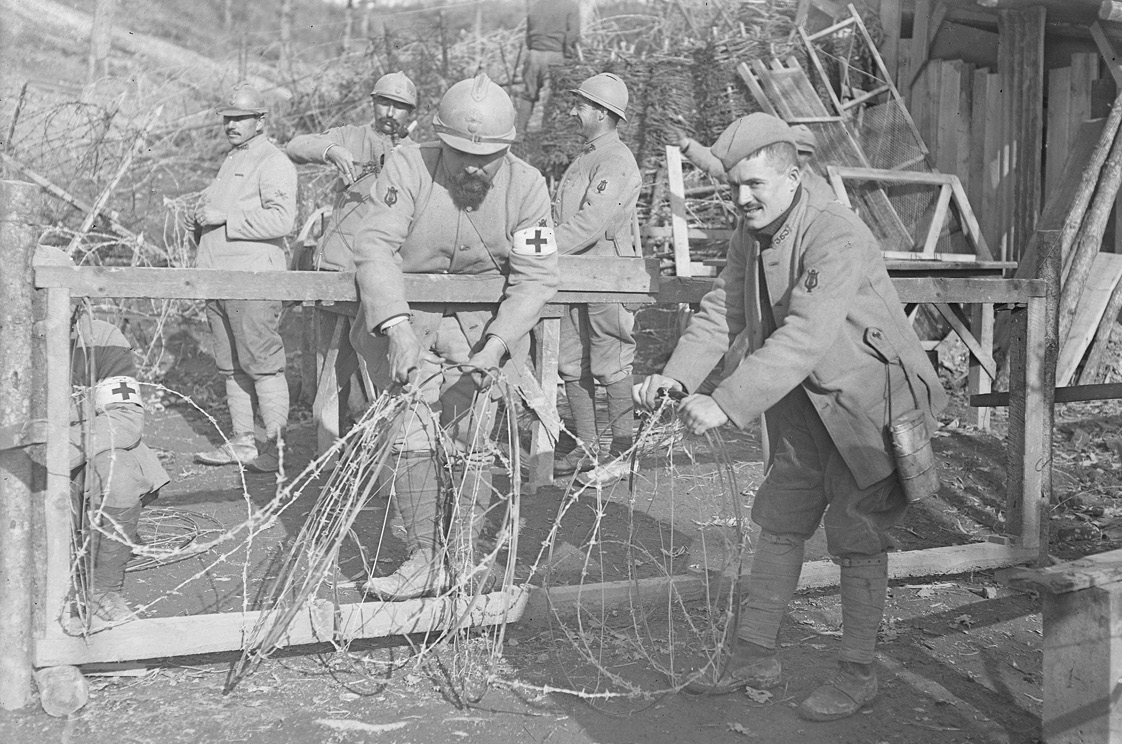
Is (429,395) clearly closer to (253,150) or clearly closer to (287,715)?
(287,715)

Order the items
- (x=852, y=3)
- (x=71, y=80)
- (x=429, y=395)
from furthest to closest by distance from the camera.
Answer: (x=71, y=80) → (x=852, y=3) → (x=429, y=395)

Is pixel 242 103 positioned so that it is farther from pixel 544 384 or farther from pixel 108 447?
pixel 108 447

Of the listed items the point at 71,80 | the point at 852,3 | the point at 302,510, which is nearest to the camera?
the point at 302,510

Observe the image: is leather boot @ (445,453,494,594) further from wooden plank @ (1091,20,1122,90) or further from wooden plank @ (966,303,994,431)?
wooden plank @ (1091,20,1122,90)

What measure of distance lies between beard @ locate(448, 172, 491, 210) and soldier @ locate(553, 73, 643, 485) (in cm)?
239

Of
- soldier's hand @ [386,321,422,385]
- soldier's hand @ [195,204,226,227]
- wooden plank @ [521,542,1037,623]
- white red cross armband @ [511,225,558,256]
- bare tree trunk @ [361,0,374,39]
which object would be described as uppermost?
bare tree trunk @ [361,0,374,39]

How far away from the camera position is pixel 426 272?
4465 mm

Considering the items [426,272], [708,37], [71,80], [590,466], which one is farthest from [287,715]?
[71,80]

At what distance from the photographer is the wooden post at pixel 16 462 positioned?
369 cm

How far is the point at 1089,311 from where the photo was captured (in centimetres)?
809

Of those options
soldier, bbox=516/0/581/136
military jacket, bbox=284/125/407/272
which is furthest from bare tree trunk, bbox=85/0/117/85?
military jacket, bbox=284/125/407/272

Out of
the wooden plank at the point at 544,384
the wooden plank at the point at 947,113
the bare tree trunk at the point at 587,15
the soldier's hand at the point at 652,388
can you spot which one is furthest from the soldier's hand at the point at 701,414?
the bare tree trunk at the point at 587,15

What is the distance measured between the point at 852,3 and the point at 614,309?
6.31m

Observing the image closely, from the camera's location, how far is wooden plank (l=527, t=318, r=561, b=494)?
6441 mm
